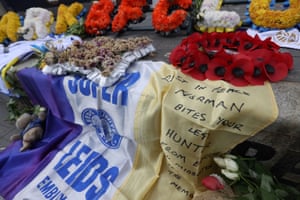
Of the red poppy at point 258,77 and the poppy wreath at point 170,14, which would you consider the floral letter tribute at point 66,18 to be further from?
the red poppy at point 258,77

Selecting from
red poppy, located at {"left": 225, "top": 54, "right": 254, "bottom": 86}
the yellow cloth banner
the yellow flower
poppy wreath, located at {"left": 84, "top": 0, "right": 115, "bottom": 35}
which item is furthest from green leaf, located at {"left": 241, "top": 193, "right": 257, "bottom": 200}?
the yellow flower

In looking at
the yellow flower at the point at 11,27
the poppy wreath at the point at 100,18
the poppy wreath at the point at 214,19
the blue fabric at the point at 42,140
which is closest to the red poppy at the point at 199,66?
the poppy wreath at the point at 214,19

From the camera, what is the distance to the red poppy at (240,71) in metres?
1.06

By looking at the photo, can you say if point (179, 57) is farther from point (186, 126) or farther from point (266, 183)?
point (266, 183)

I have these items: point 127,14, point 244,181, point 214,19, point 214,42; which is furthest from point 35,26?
point 244,181

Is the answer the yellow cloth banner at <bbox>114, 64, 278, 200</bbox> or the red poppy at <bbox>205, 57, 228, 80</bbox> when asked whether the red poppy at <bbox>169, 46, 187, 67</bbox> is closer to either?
the yellow cloth banner at <bbox>114, 64, 278, 200</bbox>

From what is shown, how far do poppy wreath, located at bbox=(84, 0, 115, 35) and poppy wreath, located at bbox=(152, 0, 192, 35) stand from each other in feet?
1.60

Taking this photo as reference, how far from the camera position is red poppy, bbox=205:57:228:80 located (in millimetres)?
1125

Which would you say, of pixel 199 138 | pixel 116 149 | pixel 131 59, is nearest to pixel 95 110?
pixel 116 149

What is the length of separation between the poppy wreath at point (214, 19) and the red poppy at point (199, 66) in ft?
2.00

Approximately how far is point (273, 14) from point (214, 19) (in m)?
0.35

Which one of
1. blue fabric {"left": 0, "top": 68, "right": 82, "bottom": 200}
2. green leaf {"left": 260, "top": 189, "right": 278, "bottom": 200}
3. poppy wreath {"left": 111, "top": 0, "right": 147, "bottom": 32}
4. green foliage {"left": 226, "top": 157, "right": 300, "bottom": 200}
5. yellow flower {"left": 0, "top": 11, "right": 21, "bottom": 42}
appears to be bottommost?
blue fabric {"left": 0, "top": 68, "right": 82, "bottom": 200}

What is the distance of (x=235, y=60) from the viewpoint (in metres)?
1.11

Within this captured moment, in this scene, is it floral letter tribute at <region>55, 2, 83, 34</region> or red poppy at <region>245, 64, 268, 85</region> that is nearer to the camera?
red poppy at <region>245, 64, 268, 85</region>
